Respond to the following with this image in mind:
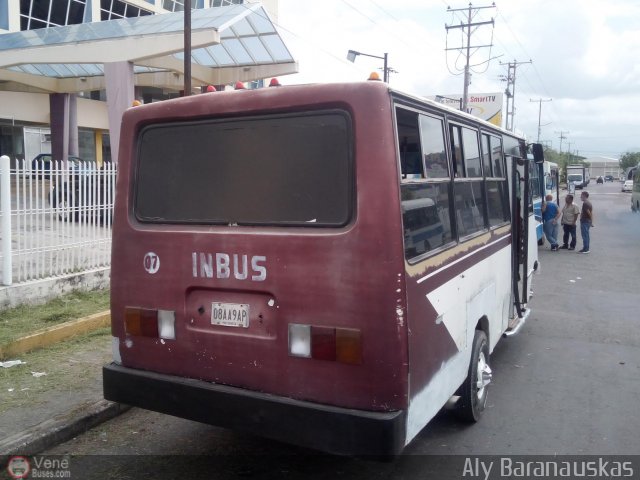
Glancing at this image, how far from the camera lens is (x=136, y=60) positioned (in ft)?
60.6

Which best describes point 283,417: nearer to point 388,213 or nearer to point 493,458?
point 388,213

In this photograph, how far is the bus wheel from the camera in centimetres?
490

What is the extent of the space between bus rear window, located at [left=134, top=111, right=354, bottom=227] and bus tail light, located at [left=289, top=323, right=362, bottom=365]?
0.62m

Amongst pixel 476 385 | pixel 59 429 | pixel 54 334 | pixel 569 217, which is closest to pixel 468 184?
pixel 476 385

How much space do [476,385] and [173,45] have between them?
1490 centimetres

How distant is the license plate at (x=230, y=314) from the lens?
3.80 m

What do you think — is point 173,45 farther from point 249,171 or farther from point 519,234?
point 249,171

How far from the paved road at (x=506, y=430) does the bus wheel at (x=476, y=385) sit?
129 millimetres

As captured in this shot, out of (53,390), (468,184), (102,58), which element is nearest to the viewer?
(468,184)

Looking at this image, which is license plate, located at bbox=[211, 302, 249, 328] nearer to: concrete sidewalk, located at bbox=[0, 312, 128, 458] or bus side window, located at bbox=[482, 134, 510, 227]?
concrete sidewalk, located at bbox=[0, 312, 128, 458]

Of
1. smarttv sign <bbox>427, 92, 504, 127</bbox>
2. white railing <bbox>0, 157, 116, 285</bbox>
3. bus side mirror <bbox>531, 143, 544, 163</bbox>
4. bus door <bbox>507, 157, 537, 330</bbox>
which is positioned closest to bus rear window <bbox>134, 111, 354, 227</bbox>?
bus door <bbox>507, 157, 537, 330</bbox>

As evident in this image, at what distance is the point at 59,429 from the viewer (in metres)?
4.72

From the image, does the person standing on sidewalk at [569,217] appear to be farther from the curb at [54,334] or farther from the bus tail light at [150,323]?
the bus tail light at [150,323]

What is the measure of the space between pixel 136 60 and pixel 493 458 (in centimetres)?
1697
